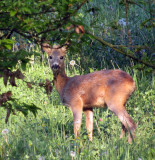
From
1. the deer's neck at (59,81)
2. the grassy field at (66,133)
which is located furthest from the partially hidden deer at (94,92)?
the grassy field at (66,133)

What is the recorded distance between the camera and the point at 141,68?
3.53 metres

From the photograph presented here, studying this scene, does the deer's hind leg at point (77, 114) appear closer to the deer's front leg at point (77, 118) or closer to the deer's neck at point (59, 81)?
the deer's front leg at point (77, 118)

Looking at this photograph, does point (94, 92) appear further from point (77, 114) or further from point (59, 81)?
point (59, 81)

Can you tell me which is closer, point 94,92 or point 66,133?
point 94,92

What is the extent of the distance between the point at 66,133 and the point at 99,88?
95 cm

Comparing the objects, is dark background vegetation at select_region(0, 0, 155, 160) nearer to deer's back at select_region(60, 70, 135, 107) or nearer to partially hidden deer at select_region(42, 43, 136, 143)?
partially hidden deer at select_region(42, 43, 136, 143)

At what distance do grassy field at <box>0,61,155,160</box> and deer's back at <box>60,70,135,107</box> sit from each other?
383mm

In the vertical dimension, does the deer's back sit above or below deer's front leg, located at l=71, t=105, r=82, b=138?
above

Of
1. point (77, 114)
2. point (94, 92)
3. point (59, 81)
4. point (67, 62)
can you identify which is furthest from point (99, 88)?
point (67, 62)

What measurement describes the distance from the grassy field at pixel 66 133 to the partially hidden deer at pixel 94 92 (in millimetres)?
195

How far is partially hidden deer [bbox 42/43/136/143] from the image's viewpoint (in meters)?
5.57

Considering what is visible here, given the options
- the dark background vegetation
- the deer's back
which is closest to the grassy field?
the dark background vegetation

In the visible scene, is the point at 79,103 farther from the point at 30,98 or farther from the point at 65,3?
the point at 65,3

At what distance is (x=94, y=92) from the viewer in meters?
5.90
